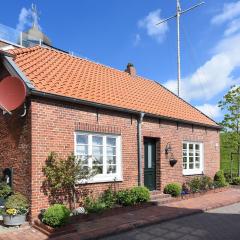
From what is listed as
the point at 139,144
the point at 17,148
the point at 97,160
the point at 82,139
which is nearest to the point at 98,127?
the point at 82,139

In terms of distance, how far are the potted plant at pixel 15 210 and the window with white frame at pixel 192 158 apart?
346 inches

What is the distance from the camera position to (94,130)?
11555mm

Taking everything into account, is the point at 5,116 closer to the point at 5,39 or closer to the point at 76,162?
the point at 76,162

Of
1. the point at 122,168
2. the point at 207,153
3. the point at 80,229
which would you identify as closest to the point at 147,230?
the point at 80,229

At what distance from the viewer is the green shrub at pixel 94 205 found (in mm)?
10289

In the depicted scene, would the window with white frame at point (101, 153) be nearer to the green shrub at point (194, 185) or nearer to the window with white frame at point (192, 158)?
the green shrub at point (194, 185)

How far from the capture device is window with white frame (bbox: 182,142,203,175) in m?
16.6

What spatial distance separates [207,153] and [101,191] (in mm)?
8328

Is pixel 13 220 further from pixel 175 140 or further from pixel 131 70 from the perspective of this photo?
pixel 131 70

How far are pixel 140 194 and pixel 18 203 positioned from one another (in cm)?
447

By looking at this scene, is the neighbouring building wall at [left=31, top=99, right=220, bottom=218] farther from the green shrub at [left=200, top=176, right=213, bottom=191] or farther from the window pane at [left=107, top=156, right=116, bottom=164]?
the green shrub at [left=200, top=176, right=213, bottom=191]

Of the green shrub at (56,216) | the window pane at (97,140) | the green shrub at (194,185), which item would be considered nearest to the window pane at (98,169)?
the window pane at (97,140)

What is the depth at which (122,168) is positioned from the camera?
41.6 feet

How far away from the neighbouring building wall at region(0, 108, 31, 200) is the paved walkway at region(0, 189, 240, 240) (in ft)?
5.17
